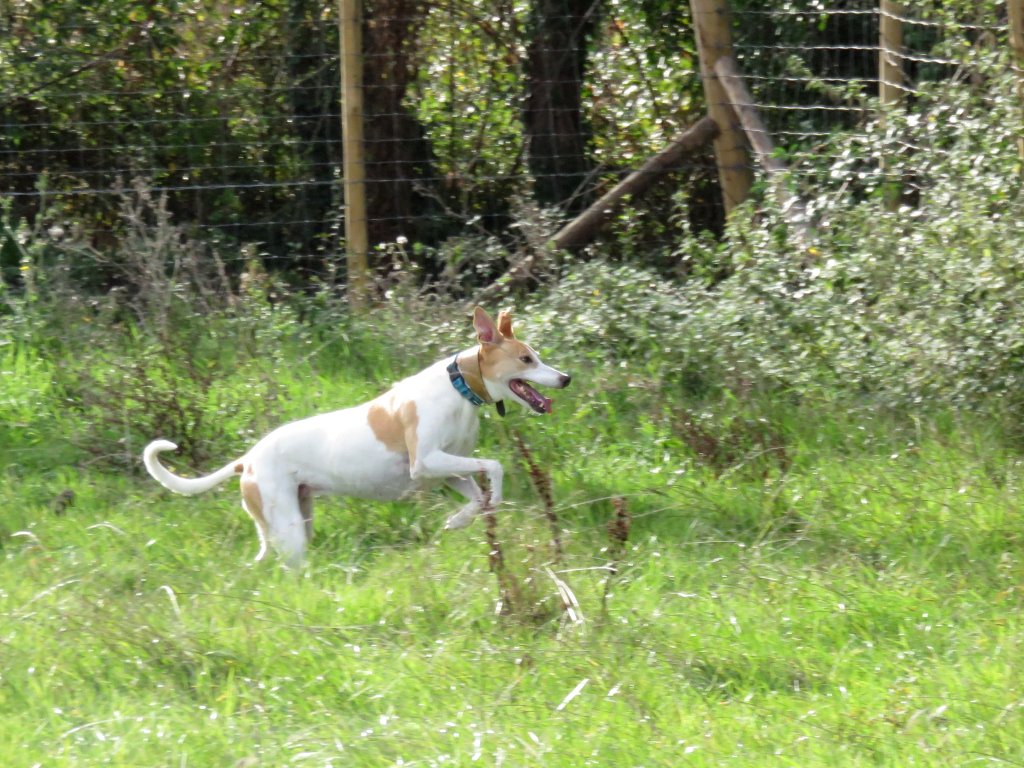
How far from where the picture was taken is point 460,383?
6.07 meters

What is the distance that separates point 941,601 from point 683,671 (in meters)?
1.01

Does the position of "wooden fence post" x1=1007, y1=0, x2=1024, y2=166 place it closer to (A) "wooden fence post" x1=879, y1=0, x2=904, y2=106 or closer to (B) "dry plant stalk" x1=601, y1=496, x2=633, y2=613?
(A) "wooden fence post" x1=879, y1=0, x2=904, y2=106

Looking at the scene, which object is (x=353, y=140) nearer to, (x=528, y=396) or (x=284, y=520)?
(x=528, y=396)

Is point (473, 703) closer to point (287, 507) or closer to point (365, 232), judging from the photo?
point (287, 507)

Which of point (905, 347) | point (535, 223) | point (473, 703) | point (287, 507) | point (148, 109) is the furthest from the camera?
point (148, 109)

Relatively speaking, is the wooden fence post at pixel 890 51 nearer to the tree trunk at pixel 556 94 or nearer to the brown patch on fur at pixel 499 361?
the tree trunk at pixel 556 94

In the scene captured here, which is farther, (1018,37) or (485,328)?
(1018,37)

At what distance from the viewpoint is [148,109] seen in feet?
33.1

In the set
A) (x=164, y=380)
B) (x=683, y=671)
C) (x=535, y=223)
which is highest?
(x=535, y=223)

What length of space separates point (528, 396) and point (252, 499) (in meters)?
1.17

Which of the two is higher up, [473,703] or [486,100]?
[486,100]

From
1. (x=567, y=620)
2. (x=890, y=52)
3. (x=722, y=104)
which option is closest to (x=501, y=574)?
(x=567, y=620)

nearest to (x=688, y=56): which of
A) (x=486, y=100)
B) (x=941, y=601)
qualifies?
(x=486, y=100)

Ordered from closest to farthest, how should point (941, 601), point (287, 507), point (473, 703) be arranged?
point (473, 703) < point (941, 601) < point (287, 507)
